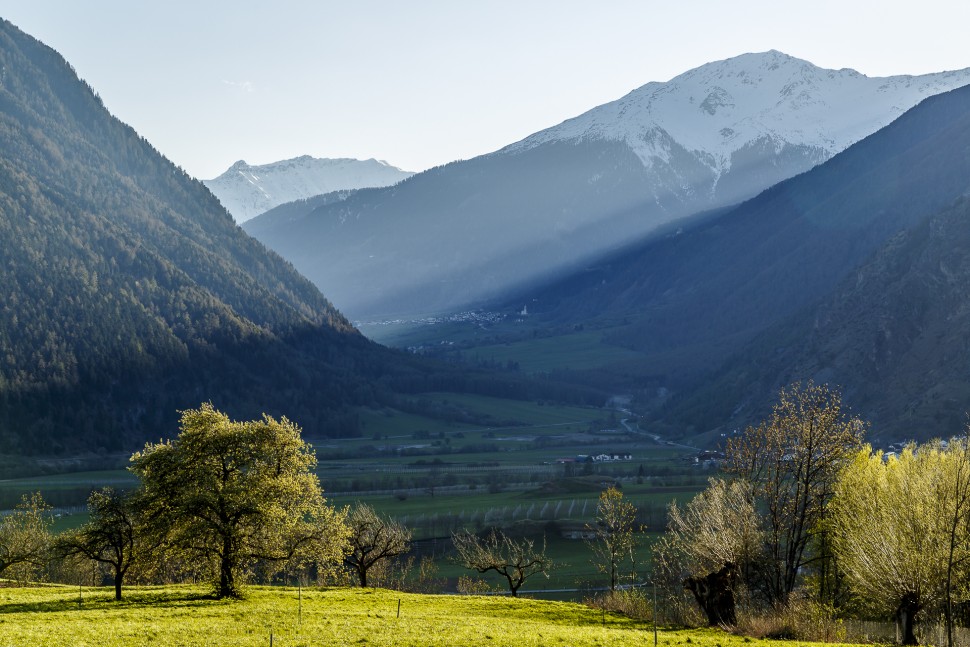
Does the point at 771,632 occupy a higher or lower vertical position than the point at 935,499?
lower

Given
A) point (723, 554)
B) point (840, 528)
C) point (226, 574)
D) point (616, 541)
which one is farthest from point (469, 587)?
point (723, 554)

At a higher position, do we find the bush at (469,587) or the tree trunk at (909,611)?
the tree trunk at (909,611)

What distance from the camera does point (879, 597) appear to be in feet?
171

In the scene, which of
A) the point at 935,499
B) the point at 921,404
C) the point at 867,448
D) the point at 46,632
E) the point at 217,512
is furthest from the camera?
the point at 921,404

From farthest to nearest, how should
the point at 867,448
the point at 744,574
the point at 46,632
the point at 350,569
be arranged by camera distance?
1. the point at 350,569
2. the point at 867,448
3. the point at 744,574
4. the point at 46,632

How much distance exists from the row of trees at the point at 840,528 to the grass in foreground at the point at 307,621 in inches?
368

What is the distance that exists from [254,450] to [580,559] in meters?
80.5

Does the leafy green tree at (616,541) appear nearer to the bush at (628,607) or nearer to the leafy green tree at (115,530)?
the bush at (628,607)

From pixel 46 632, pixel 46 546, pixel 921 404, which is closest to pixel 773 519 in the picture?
pixel 46 632

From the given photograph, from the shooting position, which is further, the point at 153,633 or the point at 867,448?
the point at 867,448

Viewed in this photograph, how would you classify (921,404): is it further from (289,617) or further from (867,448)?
(289,617)

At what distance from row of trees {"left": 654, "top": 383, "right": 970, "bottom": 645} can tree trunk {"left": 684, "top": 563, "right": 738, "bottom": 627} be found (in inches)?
2.5

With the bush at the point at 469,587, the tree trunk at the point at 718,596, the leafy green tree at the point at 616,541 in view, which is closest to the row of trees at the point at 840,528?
the tree trunk at the point at 718,596

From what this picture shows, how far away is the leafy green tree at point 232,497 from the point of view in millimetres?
64125
